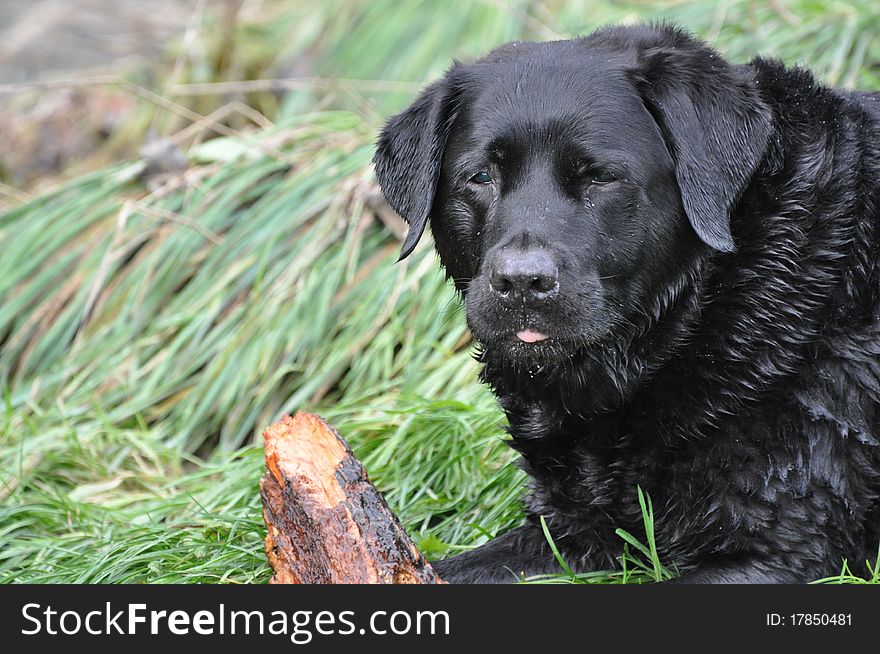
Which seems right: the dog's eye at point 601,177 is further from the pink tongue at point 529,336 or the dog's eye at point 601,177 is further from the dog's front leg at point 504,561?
the dog's front leg at point 504,561

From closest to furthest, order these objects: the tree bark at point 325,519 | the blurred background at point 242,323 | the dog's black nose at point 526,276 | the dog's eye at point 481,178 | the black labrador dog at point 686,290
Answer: the tree bark at point 325,519
the dog's black nose at point 526,276
the black labrador dog at point 686,290
the dog's eye at point 481,178
the blurred background at point 242,323

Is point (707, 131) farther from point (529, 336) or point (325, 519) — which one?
point (325, 519)

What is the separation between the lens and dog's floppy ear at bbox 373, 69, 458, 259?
10.6 ft

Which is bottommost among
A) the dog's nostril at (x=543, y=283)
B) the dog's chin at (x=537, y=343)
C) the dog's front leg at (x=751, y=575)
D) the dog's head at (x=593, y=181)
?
the dog's front leg at (x=751, y=575)

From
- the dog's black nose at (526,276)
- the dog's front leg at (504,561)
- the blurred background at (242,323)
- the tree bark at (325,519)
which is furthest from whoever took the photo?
the blurred background at (242,323)

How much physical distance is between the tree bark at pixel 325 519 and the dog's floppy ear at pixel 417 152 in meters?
0.67

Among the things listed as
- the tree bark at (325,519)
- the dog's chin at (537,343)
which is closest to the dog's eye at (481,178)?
the dog's chin at (537,343)

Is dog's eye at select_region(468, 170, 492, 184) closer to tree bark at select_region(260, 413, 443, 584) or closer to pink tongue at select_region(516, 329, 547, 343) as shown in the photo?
pink tongue at select_region(516, 329, 547, 343)

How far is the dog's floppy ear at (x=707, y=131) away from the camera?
2930 mm

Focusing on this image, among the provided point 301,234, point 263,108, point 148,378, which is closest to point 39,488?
point 148,378

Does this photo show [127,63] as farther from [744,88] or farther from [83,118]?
[744,88]

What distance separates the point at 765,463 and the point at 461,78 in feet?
4.42

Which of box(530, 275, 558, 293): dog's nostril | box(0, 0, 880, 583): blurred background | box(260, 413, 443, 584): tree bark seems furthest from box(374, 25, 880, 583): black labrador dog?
box(260, 413, 443, 584): tree bark

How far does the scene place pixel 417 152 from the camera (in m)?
3.29
